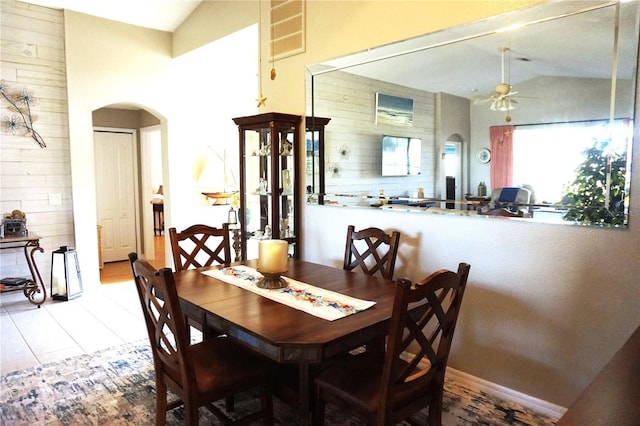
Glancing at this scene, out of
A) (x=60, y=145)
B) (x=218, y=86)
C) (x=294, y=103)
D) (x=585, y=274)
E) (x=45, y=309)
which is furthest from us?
(x=218, y=86)

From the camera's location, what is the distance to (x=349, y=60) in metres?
3.32

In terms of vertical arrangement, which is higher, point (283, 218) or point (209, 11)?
point (209, 11)

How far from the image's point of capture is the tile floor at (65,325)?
10.9ft

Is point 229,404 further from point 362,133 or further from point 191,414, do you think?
point 362,133

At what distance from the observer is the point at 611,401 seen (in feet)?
3.46

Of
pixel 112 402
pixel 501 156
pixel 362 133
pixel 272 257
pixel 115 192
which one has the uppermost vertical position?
pixel 362 133

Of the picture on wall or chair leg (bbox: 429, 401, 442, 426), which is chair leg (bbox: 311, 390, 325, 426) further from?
the picture on wall

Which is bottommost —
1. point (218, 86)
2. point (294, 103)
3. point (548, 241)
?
point (548, 241)

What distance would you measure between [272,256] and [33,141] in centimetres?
380

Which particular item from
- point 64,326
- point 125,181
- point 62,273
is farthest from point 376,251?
point 125,181

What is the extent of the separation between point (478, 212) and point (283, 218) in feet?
5.94

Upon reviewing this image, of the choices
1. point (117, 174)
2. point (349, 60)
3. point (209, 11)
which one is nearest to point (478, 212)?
point (349, 60)

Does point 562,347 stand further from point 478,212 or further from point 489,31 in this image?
point 489,31

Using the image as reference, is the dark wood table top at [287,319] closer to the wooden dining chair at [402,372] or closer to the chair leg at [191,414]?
the wooden dining chair at [402,372]
